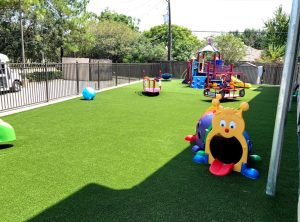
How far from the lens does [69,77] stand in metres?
14.3

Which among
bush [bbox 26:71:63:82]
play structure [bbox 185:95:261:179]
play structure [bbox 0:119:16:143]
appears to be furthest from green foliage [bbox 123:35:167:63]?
play structure [bbox 185:95:261:179]

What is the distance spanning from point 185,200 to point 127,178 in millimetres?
1003

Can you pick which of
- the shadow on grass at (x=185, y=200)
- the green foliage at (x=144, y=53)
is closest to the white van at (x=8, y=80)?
the shadow on grass at (x=185, y=200)

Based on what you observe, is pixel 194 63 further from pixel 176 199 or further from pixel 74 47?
pixel 176 199

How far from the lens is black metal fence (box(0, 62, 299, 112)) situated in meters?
10.8

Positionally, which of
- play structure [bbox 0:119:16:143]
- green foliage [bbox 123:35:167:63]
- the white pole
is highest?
green foliage [bbox 123:35:167:63]

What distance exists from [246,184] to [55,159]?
3.24m

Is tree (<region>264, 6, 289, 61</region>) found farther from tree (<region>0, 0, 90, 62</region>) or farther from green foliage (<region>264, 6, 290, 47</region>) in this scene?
tree (<region>0, 0, 90, 62</region>)

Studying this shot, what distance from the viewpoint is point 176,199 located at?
343 cm

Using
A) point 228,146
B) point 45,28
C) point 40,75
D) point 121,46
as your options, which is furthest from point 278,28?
point 228,146

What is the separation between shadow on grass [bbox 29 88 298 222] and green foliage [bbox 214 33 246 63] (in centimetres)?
2710

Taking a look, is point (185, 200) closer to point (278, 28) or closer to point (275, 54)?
point (275, 54)

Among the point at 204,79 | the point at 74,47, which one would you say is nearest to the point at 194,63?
the point at 204,79

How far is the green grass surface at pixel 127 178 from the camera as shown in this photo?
10.3 ft
